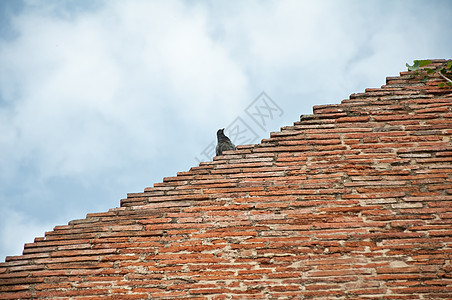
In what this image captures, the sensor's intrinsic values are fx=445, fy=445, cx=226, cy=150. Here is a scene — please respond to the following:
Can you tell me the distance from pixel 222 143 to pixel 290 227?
2.03m

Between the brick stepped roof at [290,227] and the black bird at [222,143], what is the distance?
1.03 meters

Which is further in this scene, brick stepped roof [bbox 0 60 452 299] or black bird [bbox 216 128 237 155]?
black bird [bbox 216 128 237 155]

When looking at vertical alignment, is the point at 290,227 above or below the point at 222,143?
below

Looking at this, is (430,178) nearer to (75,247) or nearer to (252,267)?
(252,267)

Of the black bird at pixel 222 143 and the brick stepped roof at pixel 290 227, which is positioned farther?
the black bird at pixel 222 143

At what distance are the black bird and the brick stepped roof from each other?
1.03 meters

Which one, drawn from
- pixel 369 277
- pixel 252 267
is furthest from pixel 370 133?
A: pixel 252 267

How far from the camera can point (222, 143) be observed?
220 inches

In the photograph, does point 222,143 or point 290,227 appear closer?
point 290,227

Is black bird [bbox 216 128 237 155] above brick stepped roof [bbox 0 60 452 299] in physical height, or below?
above

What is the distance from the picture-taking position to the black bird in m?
5.52

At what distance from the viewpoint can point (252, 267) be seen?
3.60 m

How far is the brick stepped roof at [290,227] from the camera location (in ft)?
11.5

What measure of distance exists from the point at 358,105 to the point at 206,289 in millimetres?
2462
